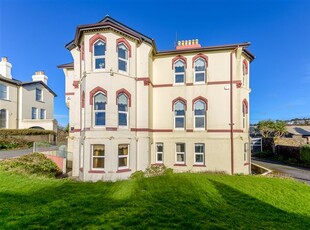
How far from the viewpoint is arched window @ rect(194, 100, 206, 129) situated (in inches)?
615

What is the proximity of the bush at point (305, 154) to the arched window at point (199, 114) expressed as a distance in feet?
45.1

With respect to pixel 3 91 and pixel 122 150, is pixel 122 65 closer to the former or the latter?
pixel 122 150

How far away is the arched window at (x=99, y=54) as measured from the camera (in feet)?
43.1

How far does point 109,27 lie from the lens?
41.8 ft

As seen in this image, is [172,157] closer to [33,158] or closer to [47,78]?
[33,158]

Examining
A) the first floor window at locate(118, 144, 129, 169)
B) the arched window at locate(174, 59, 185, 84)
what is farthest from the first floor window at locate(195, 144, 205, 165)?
the first floor window at locate(118, 144, 129, 169)

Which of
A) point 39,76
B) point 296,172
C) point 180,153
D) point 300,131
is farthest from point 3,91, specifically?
point 300,131

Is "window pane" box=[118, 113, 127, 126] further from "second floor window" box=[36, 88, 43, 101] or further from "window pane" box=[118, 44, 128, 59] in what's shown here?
"second floor window" box=[36, 88, 43, 101]

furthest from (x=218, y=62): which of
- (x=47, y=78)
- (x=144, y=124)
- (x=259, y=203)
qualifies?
(x=47, y=78)

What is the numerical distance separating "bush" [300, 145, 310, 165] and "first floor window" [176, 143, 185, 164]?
14.8 m

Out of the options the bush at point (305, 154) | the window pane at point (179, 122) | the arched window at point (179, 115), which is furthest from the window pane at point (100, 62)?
the bush at point (305, 154)

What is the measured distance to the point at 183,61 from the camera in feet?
52.3

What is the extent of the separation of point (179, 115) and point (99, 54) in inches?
309

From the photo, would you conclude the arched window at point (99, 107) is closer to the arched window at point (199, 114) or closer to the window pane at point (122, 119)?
the window pane at point (122, 119)
